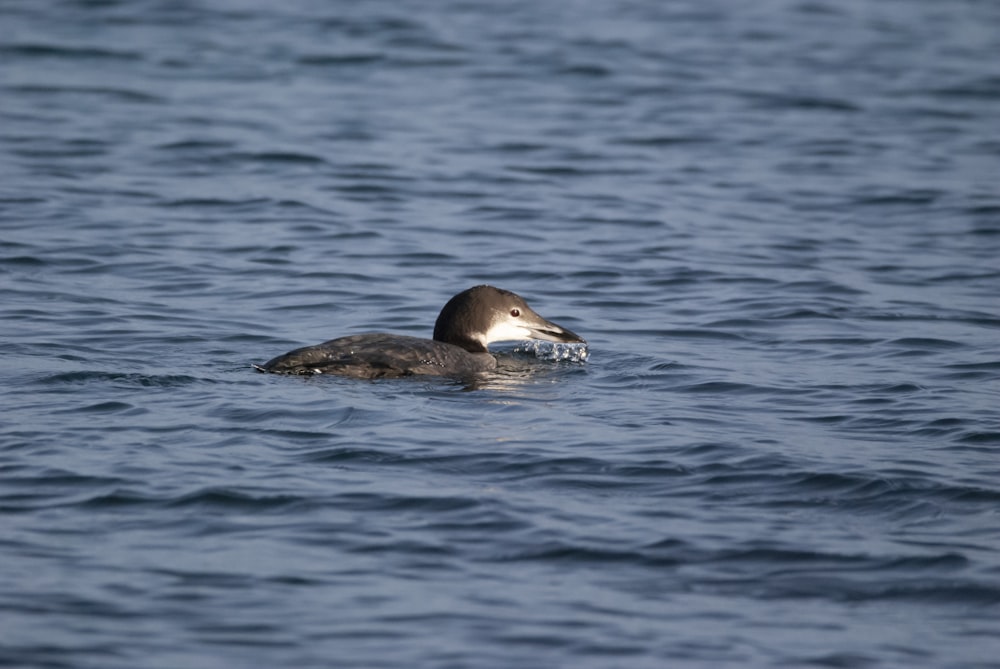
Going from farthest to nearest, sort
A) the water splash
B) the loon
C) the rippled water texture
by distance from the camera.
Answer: the water splash < the loon < the rippled water texture

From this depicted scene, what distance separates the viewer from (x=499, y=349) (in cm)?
1173

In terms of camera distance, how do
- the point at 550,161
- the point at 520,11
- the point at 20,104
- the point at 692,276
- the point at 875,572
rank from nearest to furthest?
the point at 875,572, the point at 692,276, the point at 550,161, the point at 20,104, the point at 520,11

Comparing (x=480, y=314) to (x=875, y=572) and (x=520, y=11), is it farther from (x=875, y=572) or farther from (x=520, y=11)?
(x=520, y=11)

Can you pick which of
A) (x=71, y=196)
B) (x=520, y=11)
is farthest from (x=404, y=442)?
(x=520, y=11)

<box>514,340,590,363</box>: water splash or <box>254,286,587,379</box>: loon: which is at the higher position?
<box>254,286,587,379</box>: loon

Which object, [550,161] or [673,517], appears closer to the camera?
[673,517]

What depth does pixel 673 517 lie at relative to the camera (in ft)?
24.0

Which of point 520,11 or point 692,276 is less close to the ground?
point 520,11

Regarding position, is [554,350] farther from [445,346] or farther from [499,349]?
[445,346]

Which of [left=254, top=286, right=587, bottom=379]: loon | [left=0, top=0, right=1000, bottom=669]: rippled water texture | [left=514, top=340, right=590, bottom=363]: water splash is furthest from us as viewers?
[left=514, top=340, right=590, bottom=363]: water splash

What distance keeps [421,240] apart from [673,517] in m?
7.74

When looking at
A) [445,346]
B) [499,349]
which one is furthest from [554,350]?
[445,346]

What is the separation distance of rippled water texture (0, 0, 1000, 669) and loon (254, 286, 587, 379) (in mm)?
213

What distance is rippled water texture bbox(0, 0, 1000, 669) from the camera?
6305 millimetres
